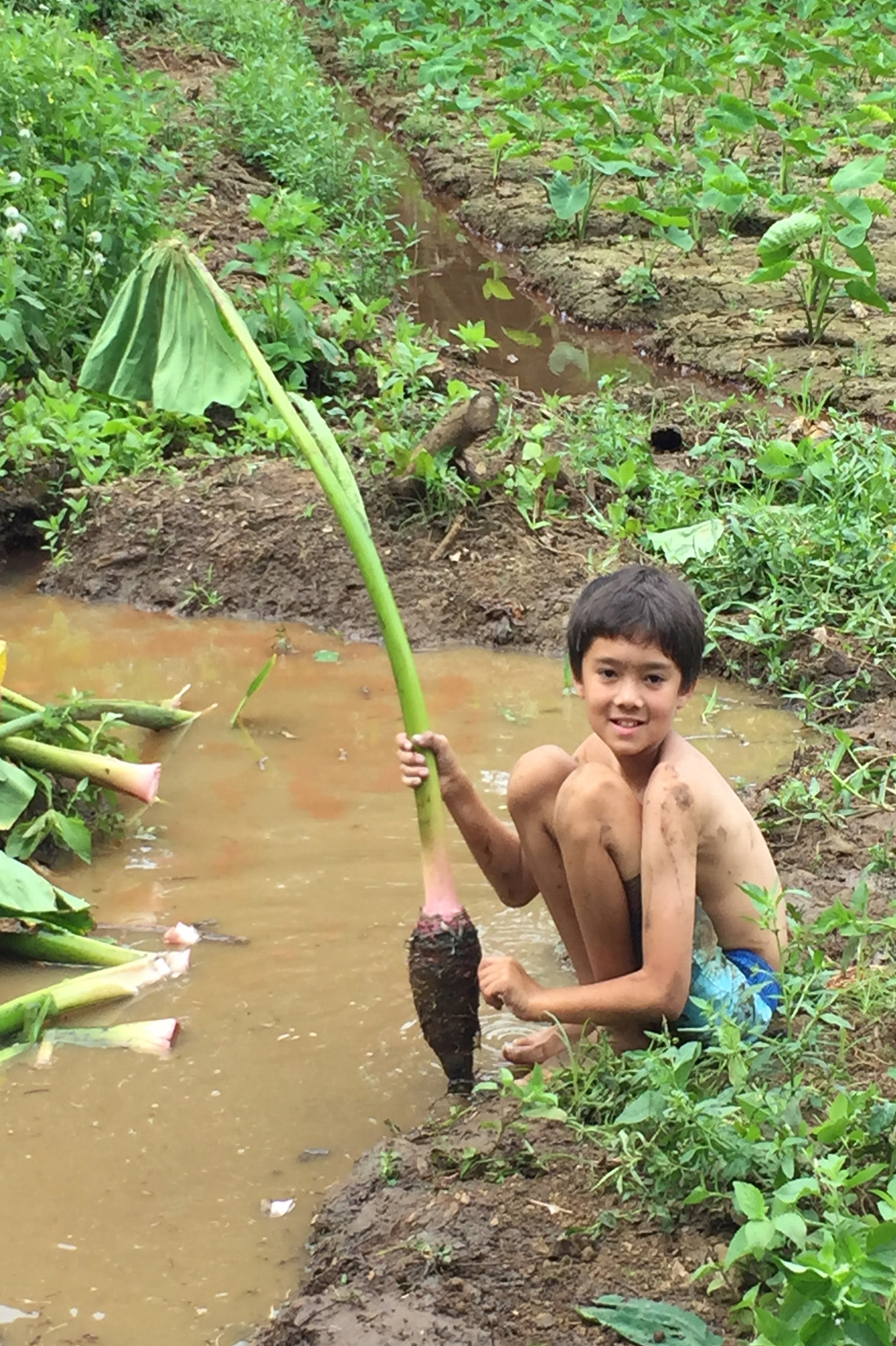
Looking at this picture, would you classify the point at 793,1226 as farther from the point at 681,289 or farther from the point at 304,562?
the point at 681,289

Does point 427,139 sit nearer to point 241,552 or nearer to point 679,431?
point 679,431

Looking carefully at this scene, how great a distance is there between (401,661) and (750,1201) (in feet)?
3.36

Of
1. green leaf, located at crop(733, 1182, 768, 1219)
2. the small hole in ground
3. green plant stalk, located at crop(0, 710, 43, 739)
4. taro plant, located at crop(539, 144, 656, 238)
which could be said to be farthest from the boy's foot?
taro plant, located at crop(539, 144, 656, 238)

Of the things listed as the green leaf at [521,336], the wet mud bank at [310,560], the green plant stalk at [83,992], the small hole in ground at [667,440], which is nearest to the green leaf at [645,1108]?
the green plant stalk at [83,992]

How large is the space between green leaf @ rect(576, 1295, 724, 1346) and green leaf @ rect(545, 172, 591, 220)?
7.08 m

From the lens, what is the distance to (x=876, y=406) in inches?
248

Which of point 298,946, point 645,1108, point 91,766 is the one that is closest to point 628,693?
point 645,1108

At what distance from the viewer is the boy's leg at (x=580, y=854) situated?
2514 mm

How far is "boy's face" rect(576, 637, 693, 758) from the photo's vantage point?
98.3 inches

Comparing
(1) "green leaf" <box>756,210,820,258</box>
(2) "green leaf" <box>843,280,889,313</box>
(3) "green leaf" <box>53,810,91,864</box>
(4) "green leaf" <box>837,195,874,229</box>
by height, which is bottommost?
(3) "green leaf" <box>53,810,91,864</box>

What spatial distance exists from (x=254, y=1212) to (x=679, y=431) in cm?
379

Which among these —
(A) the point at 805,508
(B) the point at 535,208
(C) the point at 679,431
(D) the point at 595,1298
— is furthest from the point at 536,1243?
(B) the point at 535,208

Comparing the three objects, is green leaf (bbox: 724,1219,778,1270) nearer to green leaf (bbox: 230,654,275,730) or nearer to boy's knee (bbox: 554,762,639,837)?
boy's knee (bbox: 554,762,639,837)

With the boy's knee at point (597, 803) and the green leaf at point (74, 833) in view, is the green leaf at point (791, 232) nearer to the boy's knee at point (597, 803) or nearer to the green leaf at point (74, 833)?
the green leaf at point (74, 833)
